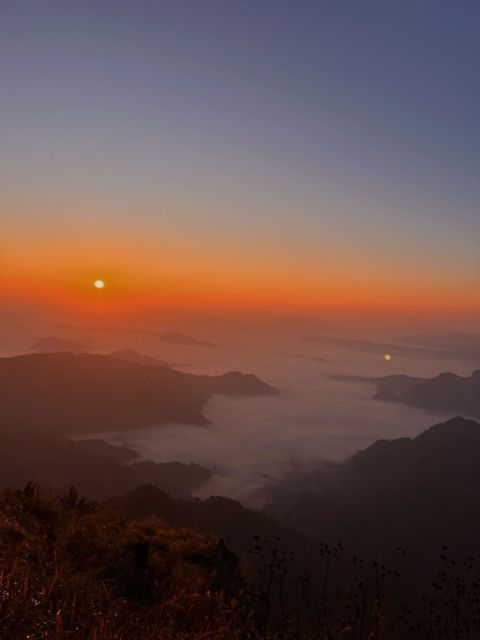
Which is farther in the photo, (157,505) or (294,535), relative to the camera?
(294,535)

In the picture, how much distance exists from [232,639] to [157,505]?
11245cm

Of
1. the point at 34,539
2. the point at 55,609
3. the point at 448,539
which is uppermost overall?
the point at 55,609

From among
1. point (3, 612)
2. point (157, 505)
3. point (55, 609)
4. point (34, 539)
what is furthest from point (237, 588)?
point (157, 505)

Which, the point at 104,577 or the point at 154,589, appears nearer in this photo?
the point at 154,589

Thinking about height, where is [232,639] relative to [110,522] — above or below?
above

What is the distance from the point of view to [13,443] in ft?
639

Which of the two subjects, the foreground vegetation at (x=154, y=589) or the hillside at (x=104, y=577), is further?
the foreground vegetation at (x=154, y=589)

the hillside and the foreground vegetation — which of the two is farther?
the foreground vegetation

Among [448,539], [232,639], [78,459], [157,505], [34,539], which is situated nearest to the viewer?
[232,639]

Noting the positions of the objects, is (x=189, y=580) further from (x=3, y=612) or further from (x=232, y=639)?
(x=3, y=612)

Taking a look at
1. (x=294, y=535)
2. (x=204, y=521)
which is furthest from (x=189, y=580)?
(x=294, y=535)

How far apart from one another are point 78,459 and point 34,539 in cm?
20418

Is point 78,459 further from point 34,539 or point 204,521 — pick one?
point 34,539

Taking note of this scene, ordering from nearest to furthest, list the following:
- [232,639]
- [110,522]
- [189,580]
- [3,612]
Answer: [3,612]
[232,639]
[189,580]
[110,522]
